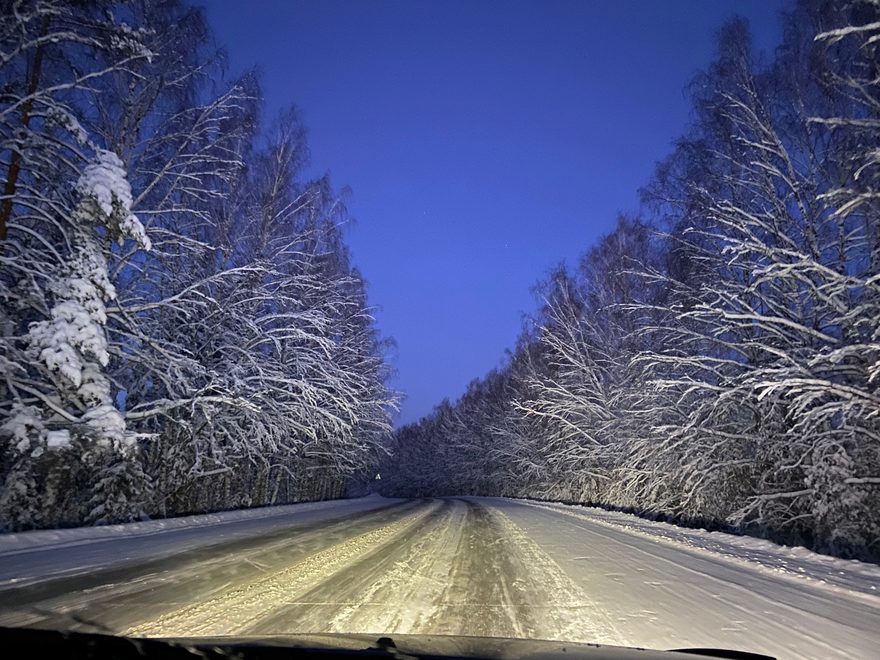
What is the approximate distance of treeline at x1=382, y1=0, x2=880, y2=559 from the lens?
9406mm

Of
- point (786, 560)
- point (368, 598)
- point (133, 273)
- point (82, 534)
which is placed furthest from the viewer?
point (133, 273)

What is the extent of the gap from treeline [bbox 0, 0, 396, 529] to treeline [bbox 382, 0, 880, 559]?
417 inches

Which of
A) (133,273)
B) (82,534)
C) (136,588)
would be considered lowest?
(82,534)

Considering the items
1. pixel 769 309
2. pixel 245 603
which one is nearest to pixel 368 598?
pixel 245 603

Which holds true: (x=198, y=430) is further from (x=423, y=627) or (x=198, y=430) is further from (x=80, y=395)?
(x=423, y=627)

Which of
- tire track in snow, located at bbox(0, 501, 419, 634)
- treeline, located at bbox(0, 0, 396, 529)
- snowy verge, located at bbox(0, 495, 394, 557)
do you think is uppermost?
treeline, located at bbox(0, 0, 396, 529)

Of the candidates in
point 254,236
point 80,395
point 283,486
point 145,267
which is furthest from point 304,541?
point 283,486

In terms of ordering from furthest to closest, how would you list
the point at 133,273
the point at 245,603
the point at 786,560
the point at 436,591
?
the point at 133,273 < the point at 786,560 < the point at 436,591 < the point at 245,603

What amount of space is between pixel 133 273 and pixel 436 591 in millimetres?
11737

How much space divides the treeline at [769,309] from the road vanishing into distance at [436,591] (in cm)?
308

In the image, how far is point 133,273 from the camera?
13070mm

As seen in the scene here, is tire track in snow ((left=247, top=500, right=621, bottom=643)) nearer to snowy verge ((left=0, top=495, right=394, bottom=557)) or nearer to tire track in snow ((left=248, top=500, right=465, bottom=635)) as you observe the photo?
tire track in snow ((left=248, top=500, right=465, bottom=635))

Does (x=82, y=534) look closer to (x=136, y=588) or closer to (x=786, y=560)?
(x=136, y=588)

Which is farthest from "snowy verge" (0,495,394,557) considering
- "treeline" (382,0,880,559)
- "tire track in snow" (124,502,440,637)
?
"treeline" (382,0,880,559)
